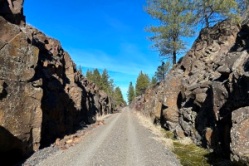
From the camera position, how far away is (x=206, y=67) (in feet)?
72.8

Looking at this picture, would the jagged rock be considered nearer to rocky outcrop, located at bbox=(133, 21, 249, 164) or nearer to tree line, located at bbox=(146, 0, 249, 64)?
rocky outcrop, located at bbox=(133, 21, 249, 164)

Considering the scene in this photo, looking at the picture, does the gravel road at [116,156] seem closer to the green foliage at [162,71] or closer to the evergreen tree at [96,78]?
the green foliage at [162,71]

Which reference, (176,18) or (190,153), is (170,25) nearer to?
(176,18)

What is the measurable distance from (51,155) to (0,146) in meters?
2.88

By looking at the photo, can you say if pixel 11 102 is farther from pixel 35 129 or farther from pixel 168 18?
pixel 168 18

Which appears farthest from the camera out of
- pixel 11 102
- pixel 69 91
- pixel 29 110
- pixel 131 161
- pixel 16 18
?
pixel 69 91

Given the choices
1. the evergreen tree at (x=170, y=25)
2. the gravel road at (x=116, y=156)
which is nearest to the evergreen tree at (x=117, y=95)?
the evergreen tree at (x=170, y=25)

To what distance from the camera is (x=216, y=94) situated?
1395 cm

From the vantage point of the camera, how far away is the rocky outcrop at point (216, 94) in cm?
1050

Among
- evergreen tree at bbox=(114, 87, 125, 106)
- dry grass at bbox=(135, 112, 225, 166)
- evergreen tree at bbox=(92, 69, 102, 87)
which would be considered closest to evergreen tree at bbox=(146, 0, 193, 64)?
dry grass at bbox=(135, 112, 225, 166)

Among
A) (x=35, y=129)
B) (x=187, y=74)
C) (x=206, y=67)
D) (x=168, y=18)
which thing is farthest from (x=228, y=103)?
(x=168, y=18)

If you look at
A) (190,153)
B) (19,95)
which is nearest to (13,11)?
(19,95)

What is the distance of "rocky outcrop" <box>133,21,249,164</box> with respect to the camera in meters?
10.5

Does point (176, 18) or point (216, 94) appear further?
point (176, 18)
